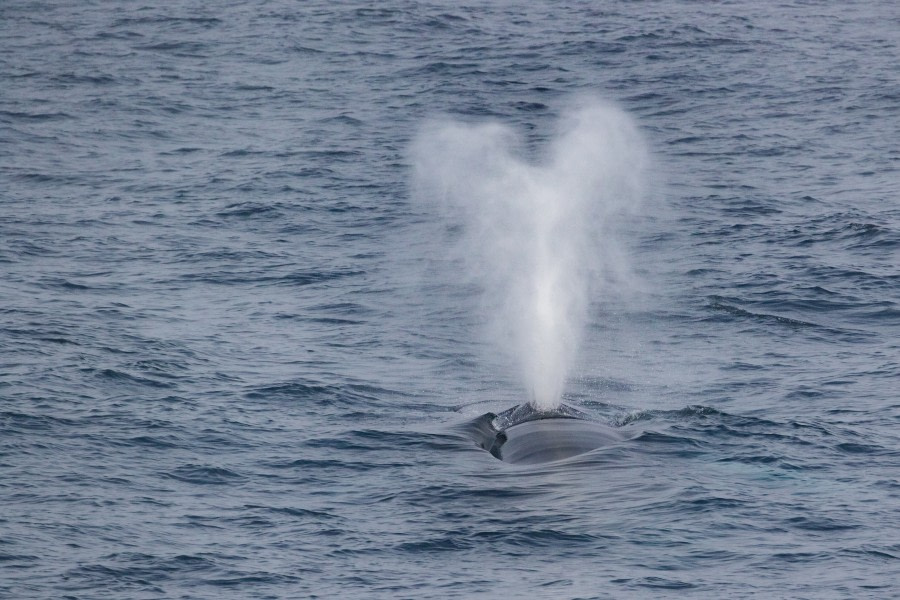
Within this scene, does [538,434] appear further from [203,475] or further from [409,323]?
[409,323]

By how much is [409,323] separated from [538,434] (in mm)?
13947

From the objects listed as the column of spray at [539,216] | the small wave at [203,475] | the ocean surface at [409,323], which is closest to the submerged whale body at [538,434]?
the ocean surface at [409,323]

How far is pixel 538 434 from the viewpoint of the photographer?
3184 cm

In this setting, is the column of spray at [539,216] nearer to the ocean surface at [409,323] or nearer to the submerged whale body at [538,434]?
the ocean surface at [409,323]

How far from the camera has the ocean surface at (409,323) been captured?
26031mm

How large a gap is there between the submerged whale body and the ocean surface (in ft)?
1.88

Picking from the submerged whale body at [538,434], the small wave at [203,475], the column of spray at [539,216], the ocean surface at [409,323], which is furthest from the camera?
the column of spray at [539,216]

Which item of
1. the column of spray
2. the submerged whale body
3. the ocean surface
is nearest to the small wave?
the ocean surface

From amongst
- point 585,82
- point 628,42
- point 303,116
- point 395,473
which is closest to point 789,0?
point 628,42

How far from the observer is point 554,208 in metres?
57.7

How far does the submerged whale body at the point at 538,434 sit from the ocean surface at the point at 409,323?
1.88 feet

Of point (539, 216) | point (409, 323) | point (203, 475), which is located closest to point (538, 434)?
point (203, 475)

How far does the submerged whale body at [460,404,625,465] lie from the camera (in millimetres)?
30891

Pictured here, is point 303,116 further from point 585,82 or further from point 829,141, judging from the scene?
point 829,141
